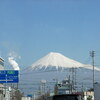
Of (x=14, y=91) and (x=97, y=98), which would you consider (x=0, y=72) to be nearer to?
(x=97, y=98)

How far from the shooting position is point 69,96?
32.8 metres

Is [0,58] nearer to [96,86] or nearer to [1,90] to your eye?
[1,90]

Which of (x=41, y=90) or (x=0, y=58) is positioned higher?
(x=0, y=58)

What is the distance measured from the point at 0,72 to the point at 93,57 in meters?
33.1

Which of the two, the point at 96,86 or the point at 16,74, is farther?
the point at 16,74

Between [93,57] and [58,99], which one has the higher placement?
[93,57]

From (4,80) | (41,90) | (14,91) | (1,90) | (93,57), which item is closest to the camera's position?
(4,80)

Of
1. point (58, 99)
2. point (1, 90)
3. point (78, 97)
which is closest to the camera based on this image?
point (78, 97)

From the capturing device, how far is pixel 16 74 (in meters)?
52.2

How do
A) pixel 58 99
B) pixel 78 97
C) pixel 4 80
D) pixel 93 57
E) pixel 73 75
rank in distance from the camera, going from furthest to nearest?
pixel 73 75
pixel 93 57
pixel 4 80
pixel 58 99
pixel 78 97

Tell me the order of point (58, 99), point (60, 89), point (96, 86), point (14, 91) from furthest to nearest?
point (60, 89)
point (14, 91)
point (96, 86)
point (58, 99)

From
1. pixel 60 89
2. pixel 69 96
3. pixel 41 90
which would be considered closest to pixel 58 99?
pixel 69 96

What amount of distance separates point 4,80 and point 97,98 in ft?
53.4

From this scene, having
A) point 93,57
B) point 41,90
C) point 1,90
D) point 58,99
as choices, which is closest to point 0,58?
point 1,90
